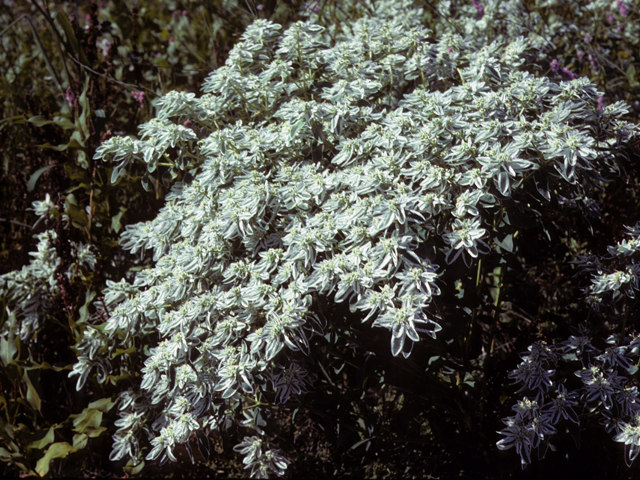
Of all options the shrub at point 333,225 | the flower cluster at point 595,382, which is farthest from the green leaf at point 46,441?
the flower cluster at point 595,382

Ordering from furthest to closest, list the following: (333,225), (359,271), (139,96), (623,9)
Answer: (623,9) → (139,96) → (333,225) → (359,271)

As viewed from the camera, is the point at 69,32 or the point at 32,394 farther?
the point at 69,32

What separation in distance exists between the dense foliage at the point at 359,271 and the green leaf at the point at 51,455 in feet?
0.03

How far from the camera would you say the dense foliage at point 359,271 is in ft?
5.39

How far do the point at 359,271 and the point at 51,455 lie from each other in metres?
1.54

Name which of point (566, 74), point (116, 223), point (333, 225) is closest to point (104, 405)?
point (116, 223)

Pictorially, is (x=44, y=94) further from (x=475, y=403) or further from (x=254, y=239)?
(x=475, y=403)

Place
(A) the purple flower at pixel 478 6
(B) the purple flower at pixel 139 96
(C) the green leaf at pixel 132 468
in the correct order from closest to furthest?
(C) the green leaf at pixel 132 468 < (B) the purple flower at pixel 139 96 < (A) the purple flower at pixel 478 6

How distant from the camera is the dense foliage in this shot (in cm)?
164

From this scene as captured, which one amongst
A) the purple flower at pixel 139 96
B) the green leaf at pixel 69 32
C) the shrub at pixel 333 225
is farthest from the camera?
the purple flower at pixel 139 96

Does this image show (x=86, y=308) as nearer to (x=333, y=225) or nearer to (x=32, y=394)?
(x=32, y=394)

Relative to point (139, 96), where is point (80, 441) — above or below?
below

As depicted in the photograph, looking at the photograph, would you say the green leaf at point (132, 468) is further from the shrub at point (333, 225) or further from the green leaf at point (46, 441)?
the green leaf at point (46, 441)

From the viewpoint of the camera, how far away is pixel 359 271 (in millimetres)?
1561
